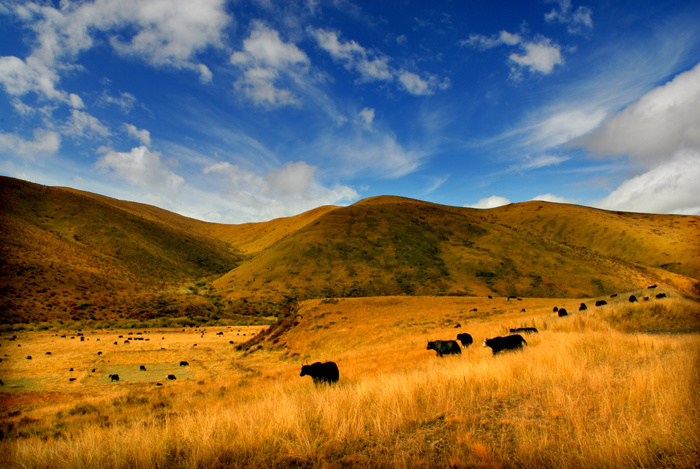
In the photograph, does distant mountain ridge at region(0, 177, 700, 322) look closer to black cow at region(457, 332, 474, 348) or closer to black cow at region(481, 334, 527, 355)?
black cow at region(457, 332, 474, 348)

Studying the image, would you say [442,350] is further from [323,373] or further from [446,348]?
[323,373]

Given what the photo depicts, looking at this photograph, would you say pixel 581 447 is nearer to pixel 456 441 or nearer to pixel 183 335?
pixel 456 441

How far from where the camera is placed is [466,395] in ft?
18.2

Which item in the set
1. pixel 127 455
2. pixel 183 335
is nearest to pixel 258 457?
pixel 127 455

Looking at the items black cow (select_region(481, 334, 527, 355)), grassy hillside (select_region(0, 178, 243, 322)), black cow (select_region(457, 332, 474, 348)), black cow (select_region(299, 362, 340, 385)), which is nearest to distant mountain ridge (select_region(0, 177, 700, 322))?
grassy hillside (select_region(0, 178, 243, 322))

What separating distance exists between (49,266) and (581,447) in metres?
62.9

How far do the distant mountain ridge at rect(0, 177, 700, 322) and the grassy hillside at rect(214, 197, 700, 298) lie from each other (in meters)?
0.32

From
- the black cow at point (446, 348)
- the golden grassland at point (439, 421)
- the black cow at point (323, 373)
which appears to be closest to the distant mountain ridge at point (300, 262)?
the golden grassland at point (439, 421)

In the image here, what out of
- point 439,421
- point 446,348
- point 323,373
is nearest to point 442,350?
point 446,348

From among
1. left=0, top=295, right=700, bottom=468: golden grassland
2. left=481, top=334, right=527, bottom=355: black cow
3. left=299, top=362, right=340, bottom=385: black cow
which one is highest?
left=0, top=295, right=700, bottom=468: golden grassland

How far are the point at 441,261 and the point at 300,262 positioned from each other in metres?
31.6

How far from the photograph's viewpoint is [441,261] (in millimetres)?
64750

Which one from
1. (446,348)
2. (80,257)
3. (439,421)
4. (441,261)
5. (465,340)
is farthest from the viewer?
(441,261)

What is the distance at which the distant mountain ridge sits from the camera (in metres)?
42.9
